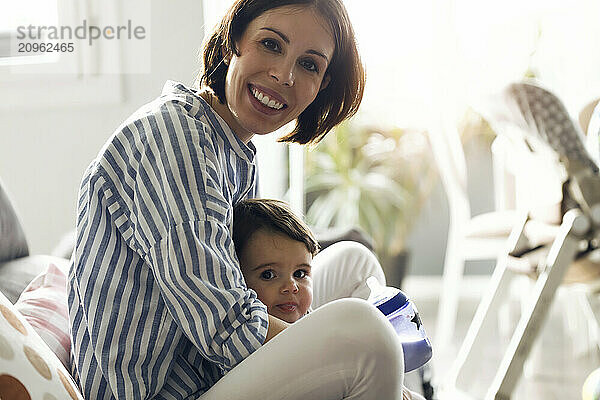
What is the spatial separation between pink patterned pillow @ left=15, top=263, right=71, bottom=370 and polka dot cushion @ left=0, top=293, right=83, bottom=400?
30cm

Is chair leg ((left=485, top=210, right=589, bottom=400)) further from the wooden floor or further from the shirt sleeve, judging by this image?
the shirt sleeve

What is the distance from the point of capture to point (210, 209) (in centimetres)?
102

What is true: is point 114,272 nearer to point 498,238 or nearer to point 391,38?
point 498,238

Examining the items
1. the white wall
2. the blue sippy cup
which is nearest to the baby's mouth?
the blue sippy cup

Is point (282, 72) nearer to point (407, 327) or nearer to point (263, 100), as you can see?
point (263, 100)

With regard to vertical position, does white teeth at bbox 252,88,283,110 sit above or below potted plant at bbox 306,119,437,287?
above

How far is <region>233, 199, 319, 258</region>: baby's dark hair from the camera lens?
124 cm

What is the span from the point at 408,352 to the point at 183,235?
1.43ft

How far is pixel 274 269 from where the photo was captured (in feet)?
4.09

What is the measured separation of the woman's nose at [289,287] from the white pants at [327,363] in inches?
9.4

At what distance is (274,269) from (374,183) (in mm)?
2624

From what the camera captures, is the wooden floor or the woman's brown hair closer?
the woman's brown hair

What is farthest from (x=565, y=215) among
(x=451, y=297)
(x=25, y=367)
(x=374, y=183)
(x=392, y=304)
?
(x=374, y=183)

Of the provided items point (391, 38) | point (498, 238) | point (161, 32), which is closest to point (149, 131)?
point (161, 32)
